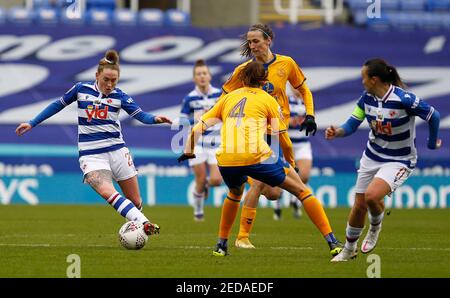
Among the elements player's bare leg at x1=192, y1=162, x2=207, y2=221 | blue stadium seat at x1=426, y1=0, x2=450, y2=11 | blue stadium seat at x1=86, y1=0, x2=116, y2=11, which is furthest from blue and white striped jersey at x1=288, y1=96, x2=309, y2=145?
blue stadium seat at x1=426, y1=0, x2=450, y2=11

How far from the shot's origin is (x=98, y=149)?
12.8 m

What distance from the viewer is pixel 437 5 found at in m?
31.3

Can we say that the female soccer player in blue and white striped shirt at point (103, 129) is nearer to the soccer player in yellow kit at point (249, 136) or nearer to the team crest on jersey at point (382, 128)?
the soccer player in yellow kit at point (249, 136)

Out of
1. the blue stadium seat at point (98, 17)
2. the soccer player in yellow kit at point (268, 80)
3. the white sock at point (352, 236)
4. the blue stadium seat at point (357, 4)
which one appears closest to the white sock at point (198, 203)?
the soccer player in yellow kit at point (268, 80)

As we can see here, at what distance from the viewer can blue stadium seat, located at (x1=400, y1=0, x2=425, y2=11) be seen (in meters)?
31.2

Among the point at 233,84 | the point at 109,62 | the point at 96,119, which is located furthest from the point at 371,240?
the point at 109,62

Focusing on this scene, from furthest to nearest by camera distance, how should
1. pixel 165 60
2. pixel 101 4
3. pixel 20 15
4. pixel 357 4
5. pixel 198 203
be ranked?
pixel 357 4 < pixel 101 4 < pixel 20 15 < pixel 165 60 < pixel 198 203

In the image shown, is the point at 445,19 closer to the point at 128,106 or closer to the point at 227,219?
the point at 128,106

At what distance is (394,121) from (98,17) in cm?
1763

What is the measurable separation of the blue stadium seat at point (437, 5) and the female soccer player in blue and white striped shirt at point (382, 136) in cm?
2022

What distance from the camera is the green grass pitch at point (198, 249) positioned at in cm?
1030
